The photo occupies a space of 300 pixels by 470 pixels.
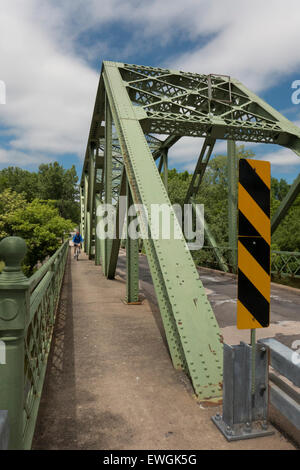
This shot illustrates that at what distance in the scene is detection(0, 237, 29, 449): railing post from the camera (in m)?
1.72

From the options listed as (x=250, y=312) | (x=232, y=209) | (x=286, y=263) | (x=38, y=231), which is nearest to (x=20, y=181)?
(x=38, y=231)

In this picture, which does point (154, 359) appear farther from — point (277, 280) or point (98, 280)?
point (277, 280)

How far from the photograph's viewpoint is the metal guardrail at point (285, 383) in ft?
7.08

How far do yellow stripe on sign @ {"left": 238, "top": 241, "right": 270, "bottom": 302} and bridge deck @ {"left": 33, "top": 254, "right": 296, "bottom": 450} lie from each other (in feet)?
3.80

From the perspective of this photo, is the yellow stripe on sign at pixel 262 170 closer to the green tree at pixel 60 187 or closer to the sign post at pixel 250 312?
the sign post at pixel 250 312

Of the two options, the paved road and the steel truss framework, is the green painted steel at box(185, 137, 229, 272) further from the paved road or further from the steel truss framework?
the paved road

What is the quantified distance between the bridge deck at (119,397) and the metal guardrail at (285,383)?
0.24m

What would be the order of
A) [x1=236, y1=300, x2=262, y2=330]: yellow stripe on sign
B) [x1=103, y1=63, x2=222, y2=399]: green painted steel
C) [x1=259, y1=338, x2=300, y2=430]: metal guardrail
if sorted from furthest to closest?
1. [x1=103, y1=63, x2=222, y2=399]: green painted steel
2. [x1=236, y1=300, x2=262, y2=330]: yellow stripe on sign
3. [x1=259, y1=338, x2=300, y2=430]: metal guardrail

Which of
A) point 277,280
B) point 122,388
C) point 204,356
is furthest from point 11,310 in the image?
point 277,280

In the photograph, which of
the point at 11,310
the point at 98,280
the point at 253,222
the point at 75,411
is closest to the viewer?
the point at 11,310

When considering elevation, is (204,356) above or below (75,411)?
above

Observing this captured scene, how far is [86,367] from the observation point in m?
3.57

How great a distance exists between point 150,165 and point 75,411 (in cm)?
363

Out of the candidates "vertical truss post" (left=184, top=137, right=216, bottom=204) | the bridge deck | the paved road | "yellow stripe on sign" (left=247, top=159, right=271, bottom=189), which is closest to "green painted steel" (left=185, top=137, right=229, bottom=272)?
"vertical truss post" (left=184, top=137, right=216, bottom=204)
